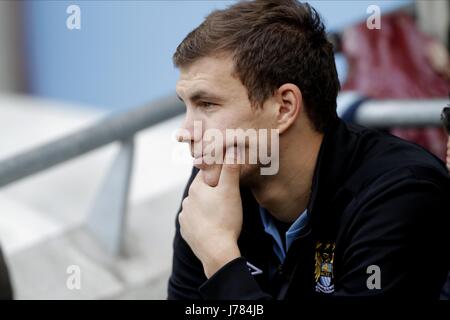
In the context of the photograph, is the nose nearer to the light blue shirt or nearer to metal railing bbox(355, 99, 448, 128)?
the light blue shirt

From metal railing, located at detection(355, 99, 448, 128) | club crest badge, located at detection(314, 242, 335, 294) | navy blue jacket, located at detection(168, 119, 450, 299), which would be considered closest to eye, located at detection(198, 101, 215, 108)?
navy blue jacket, located at detection(168, 119, 450, 299)

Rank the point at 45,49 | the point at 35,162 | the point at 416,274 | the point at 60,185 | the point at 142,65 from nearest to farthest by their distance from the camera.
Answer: the point at 416,274 → the point at 35,162 → the point at 60,185 → the point at 142,65 → the point at 45,49

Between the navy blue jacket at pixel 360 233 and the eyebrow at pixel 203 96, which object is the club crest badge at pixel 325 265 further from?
the eyebrow at pixel 203 96

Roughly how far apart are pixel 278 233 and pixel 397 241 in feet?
0.94

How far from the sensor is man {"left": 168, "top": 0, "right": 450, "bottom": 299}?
124 centimetres

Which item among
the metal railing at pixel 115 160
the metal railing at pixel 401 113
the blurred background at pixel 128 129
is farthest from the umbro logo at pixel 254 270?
the metal railing at pixel 401 113

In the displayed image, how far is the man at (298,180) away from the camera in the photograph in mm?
1236

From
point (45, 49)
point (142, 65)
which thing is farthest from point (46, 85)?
point (142, 65)

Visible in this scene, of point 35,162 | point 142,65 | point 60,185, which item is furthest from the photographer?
point 142,65

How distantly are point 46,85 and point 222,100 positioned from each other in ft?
14.2

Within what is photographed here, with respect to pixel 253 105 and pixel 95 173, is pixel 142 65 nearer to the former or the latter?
pixel 95 173

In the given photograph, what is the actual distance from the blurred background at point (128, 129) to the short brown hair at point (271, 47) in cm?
14
